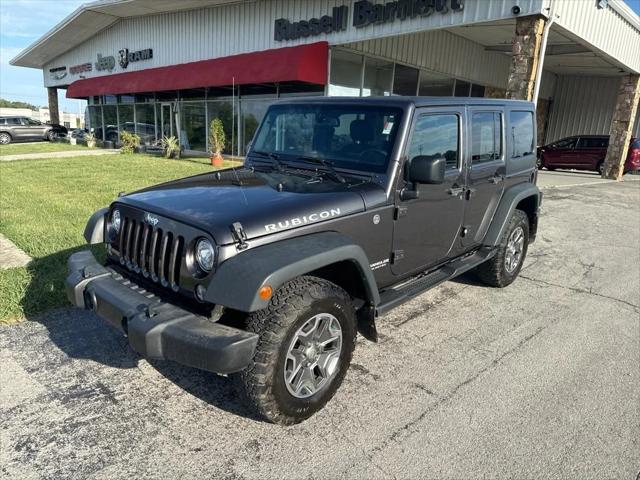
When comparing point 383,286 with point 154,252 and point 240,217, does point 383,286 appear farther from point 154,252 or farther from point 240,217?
point 154,252

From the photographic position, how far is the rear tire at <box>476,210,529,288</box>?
15.7 ft

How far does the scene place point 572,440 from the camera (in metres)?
2.64

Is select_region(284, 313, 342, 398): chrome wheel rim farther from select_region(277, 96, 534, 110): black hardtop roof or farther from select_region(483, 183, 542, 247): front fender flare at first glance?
select_region(483, 183, 542, 247): front fender flare

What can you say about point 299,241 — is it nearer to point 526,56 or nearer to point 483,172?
point 483,172

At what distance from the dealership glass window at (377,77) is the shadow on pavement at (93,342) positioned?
1313 cm

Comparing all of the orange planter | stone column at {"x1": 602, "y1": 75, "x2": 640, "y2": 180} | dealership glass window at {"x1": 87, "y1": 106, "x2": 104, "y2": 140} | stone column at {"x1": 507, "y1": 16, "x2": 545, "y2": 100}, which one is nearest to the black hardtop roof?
stone column at {"x1": 507, "y1": 16, "x2": 545, "y2": 100}

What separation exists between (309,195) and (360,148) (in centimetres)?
69

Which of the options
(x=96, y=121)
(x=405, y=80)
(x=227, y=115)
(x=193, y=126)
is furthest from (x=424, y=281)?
(x=96, y=121)

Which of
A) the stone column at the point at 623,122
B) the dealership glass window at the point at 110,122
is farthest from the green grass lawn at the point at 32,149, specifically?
the stone column at the point at 623,122

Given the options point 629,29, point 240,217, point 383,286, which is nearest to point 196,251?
point 240,217

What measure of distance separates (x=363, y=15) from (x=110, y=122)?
63.8 ft

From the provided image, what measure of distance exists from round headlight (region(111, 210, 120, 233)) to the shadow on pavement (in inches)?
35.7

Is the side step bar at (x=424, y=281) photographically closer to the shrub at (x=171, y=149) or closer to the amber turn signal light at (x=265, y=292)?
the amber turn signal light at (x=265, y=292)

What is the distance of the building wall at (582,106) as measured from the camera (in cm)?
2547
